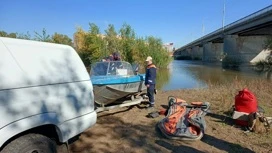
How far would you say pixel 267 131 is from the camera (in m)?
6.26

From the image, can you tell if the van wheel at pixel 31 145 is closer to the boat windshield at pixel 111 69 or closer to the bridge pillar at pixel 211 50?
the boat windshield at pixel 111 69

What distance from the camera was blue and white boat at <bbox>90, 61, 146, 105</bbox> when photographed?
8172mm

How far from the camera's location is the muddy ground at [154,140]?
5391 mm

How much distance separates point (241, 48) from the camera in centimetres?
5531

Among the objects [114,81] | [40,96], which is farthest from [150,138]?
[40,96]

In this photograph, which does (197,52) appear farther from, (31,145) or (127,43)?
(31,145)

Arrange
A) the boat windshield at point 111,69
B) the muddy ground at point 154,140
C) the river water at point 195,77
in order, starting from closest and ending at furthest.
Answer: the muddy ground at point 154,140 < the boat windshield at point 111,69 < the river water at point 195,77

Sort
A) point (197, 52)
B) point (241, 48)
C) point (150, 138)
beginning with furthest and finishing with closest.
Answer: point (197, 52) < point (241, 48) < point (150, 138)

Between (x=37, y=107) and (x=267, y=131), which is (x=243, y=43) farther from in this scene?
(x=37, y=107)

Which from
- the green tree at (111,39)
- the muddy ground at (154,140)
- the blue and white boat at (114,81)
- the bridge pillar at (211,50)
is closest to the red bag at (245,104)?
the muddy ground at (154,140)

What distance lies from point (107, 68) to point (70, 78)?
533 cm

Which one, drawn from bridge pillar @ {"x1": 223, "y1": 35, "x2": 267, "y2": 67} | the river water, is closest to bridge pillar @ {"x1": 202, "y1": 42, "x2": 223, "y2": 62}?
bridge pillar @ {"x1": 223, "y1": 35, "x2": 267, "y2": 67}

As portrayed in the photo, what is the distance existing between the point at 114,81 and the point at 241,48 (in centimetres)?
5202

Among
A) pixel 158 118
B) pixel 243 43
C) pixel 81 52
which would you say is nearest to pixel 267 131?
pixel 158 118
